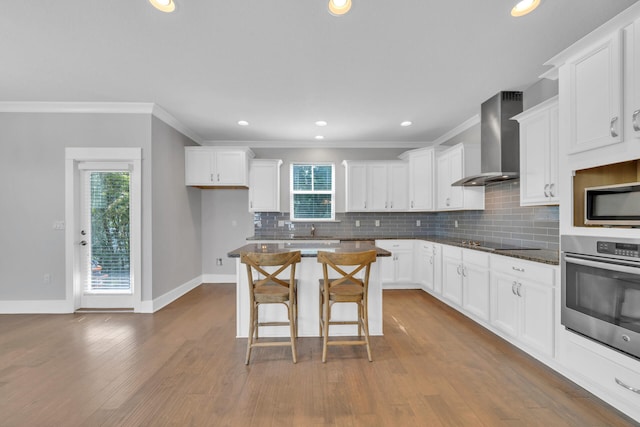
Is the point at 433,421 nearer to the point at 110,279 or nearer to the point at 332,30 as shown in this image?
the point at 332,30

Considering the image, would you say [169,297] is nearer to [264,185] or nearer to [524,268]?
[264,185]

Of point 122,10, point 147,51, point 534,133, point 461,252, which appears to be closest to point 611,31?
point 534,133

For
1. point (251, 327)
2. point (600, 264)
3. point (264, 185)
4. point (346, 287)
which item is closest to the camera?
point (600, 264)

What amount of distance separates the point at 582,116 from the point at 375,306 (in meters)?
2.31

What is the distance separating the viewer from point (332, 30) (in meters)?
2.25

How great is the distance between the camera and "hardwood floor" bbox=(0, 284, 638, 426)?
6.10ft

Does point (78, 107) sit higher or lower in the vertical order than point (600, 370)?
higher

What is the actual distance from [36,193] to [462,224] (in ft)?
19.9

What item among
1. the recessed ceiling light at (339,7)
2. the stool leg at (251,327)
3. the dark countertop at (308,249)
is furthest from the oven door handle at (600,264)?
the stool leg at (251,327)

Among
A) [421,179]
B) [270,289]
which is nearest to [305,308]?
[270,289]

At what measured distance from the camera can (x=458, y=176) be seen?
419 centimetres

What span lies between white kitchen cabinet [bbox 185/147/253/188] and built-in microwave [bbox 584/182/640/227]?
4.36 meters

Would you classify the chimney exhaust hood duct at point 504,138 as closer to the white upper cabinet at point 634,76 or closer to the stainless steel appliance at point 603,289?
the stainless steel appliance at point 603,289

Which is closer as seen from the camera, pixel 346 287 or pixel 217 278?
pixel 346 287
